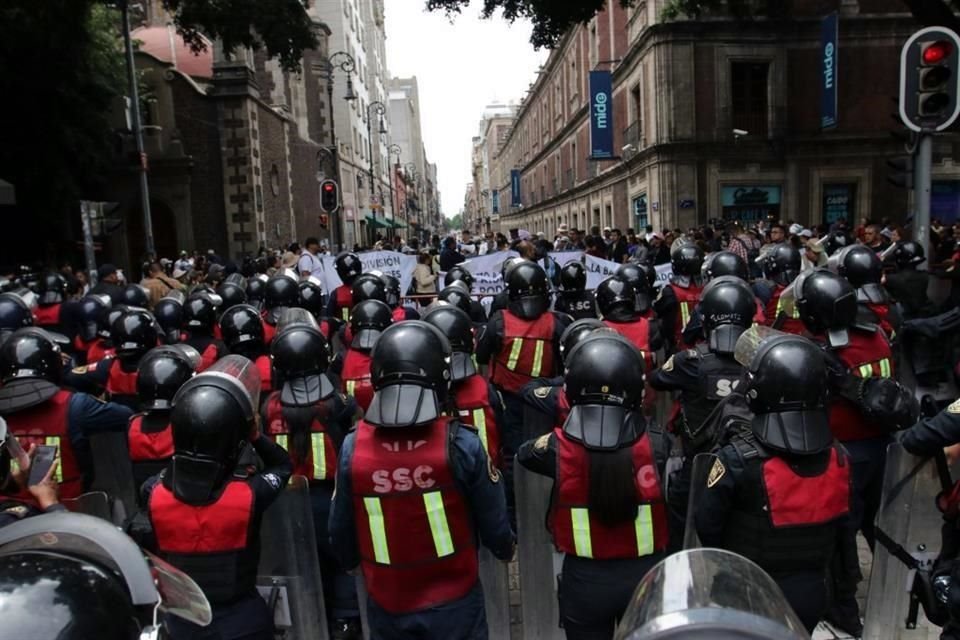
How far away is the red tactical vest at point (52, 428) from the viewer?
4152mm

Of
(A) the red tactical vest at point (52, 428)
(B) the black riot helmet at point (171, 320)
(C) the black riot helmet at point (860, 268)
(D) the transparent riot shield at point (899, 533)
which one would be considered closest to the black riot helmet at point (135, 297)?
(B) the black riot helmet at point (171, 320)

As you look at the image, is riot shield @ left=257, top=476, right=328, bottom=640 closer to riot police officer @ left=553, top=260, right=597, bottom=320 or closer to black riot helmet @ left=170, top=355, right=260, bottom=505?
black riot helmet @ left=170, top=355, right=260, bottom=505

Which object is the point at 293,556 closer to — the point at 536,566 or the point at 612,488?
the point at 536,566

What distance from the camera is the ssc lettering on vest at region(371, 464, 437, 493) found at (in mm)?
2918

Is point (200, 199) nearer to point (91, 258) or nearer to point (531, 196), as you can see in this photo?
point (91, 258)

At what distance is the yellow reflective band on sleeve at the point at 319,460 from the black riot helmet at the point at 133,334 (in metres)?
2.02

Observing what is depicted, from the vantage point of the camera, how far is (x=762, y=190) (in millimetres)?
23125

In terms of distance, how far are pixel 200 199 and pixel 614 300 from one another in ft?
71.8

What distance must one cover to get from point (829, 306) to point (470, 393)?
7.16 ft

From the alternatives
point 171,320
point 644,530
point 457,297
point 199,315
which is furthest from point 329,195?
point 644,530

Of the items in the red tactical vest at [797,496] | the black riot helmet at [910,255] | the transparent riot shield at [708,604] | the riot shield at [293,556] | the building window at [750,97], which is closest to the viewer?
the transparent riot shield at [708,604]

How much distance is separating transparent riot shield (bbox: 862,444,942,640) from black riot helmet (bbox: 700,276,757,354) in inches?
44.1

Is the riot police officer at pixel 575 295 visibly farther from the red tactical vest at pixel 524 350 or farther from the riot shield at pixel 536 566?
the riot shield at pixel 536 566

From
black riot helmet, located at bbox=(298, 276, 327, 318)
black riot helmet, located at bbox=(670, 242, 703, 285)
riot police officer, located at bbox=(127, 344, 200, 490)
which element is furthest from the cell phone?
black riot helmet, located at bbox=(670, 242, 703, 285)
